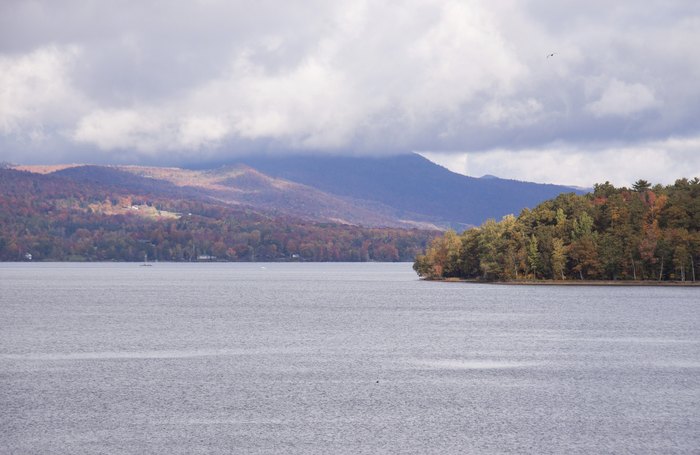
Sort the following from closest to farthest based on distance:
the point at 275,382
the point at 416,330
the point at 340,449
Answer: the point at 340,449 → the point at 275,382 → the point at 416,330

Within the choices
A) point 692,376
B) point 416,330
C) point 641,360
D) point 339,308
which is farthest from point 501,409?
point 339,308

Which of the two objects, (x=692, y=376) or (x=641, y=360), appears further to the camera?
(x=641, y=360)

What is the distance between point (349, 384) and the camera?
68.4 meters

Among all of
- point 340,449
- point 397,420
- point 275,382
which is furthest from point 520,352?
point 340,449

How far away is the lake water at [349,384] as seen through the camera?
164ft

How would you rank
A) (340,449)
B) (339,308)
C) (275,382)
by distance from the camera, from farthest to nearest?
(339,308)
(275,382)
(340,449)

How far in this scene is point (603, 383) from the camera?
6994cm

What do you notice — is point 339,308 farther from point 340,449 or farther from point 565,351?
point 340,449

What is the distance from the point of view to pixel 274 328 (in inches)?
4596

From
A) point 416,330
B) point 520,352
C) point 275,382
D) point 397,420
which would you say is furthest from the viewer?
point 416,330

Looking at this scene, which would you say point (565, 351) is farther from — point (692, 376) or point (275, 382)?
point (275, 382)

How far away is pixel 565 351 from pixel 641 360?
9.33m

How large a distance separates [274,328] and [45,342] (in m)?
29.5

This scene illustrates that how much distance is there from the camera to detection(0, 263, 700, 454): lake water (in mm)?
49969
